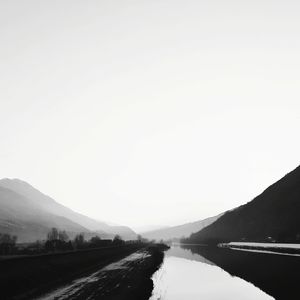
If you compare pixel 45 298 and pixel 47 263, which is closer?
pixel 45 298

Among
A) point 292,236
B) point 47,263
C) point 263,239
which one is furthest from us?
point 263,239

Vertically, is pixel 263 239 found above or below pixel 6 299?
above

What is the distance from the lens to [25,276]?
39812mm

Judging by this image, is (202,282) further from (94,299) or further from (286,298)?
(94,299)

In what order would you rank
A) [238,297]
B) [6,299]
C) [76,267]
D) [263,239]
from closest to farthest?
1. [6,299]
2. [238,297]
3. [76,267]
4. [263,239]

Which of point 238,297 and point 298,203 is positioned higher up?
point 298,203

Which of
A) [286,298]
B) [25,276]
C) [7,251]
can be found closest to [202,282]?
[286,298]

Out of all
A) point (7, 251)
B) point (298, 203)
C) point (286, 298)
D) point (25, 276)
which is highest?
point (298, 203)

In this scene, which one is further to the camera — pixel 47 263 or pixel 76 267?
pixel 76 267

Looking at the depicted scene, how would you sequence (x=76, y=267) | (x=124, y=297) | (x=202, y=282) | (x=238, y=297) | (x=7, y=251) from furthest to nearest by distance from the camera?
1. (x=7, y=251)
2. (x=76, y=267)
3. (x=202, y=282)
4. (x=238, y=297)
5. (x=124, y=297)

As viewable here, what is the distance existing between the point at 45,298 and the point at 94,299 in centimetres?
439

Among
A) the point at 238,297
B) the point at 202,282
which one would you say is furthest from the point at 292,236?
the point at 238,297

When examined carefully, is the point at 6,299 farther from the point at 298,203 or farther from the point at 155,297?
the point at 298,203

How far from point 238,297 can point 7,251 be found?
62.1 m
